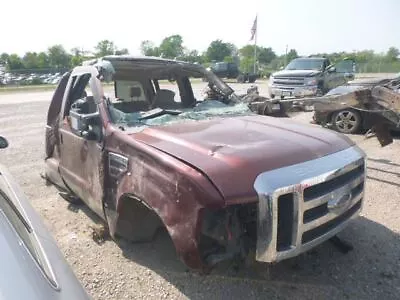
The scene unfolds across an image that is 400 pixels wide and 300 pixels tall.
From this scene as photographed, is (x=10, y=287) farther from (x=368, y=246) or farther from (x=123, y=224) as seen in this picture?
(x=368, y=246)

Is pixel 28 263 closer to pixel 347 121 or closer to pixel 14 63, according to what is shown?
pixel 347 121

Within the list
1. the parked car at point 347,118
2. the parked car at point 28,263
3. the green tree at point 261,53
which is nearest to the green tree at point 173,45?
the green tree at point 261,53

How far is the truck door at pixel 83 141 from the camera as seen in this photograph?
3.61 m

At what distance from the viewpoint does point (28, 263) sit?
1405mm

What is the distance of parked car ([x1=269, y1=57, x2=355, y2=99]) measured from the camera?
1455 centimetres

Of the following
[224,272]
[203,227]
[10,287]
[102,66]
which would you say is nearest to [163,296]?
[224,272]

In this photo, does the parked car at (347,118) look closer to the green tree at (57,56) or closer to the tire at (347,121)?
the tire at (347,121)

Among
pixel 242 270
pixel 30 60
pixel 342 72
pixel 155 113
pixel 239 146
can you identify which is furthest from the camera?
pixel 30 60

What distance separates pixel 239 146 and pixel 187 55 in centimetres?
8464

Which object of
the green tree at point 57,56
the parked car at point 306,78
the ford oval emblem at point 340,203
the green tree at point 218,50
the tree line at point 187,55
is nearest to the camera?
the ford oval emblem at point 340,203

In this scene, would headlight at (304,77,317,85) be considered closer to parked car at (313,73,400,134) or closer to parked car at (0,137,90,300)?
parked car at (313,73,400,134)

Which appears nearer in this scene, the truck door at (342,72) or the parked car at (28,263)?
the parked car at (28,263)

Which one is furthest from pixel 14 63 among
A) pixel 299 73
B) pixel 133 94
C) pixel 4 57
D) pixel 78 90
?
pixel 133 94

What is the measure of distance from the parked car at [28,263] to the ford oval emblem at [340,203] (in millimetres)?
1937
